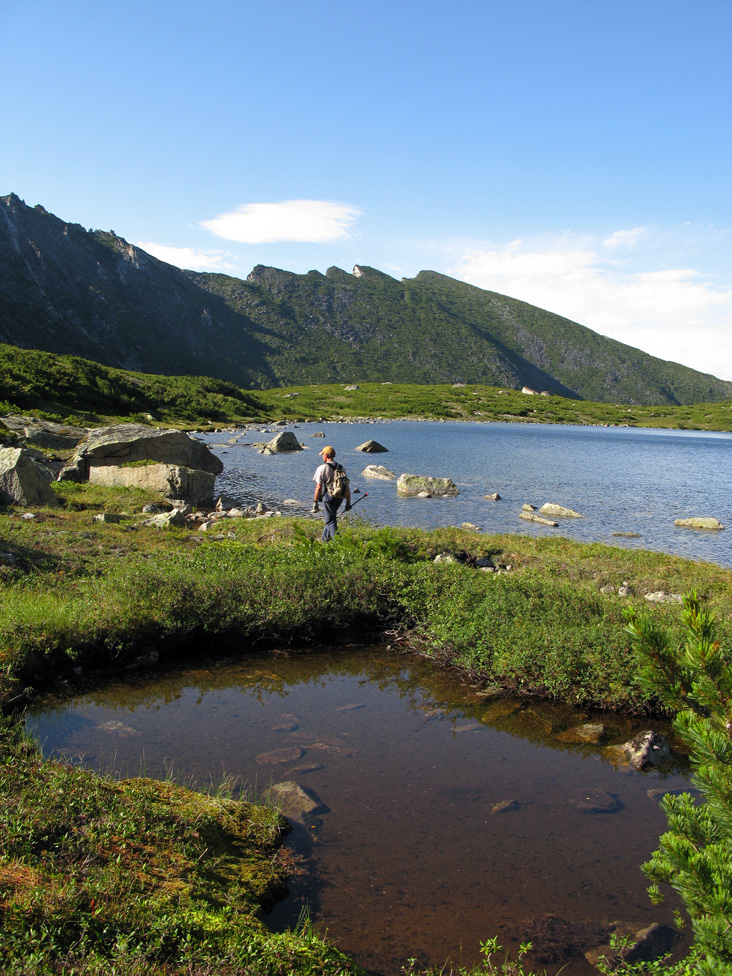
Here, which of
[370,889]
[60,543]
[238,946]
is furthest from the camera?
[60,543]

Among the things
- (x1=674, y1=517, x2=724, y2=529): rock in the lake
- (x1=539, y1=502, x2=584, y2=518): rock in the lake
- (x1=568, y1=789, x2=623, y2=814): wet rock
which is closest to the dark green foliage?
(x1=568, y1=789, x2=623, y2=814): wet rock

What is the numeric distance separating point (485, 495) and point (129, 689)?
82.2ft

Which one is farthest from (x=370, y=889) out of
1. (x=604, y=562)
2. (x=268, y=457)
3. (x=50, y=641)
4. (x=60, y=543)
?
(x=268, y=457)

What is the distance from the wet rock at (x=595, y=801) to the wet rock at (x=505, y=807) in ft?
1.91

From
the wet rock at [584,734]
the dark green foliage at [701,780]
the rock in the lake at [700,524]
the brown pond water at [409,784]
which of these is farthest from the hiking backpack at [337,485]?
the rock in the lake at [700,524]

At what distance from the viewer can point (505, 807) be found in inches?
231

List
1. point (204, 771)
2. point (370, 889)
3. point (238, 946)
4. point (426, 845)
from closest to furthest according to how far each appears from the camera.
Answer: point (238, 946) → point (370, 889) → point (426, 845) → point (204, 771)

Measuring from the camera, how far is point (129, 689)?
26.8ft

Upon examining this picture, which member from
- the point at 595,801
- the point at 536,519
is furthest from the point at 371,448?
the point at 595,801

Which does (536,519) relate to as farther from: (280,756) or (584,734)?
(280,756)

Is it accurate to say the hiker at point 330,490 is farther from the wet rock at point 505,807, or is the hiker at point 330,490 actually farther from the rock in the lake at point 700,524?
the rock in the lake at point 700,524

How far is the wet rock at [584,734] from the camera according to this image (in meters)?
7.38

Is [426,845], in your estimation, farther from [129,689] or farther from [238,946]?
[129,689]

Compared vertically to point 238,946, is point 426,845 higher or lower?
lower
